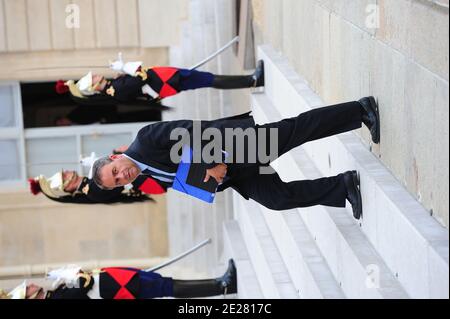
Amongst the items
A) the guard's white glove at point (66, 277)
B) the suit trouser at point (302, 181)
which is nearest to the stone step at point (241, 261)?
the guard's white glove at point (66, 277)

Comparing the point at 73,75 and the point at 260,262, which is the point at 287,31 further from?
the point at 73,75

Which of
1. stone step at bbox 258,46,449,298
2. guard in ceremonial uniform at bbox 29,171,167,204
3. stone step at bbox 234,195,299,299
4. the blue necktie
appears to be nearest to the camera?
stone step at bbox 258,46,449,298

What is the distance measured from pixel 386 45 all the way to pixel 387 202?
79cm

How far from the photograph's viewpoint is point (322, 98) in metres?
7.18

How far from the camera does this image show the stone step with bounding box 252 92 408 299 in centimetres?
524

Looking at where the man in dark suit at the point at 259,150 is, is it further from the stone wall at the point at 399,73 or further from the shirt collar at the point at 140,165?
the stone wall at the point at 399,73

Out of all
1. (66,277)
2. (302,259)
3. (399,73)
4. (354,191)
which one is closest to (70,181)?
(66,277)

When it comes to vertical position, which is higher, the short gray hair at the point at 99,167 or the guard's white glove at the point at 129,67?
the short gray hair at the point at 99,167

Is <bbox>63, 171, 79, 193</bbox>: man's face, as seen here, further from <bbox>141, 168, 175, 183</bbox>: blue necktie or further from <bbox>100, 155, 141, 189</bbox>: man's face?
<bbox>100, 155, 141, 189</bbox>: man's face

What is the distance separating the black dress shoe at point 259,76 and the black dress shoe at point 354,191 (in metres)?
3.36

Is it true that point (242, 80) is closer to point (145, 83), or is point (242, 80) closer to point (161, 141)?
point (145, 83)

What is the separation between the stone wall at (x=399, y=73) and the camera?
4633 mm

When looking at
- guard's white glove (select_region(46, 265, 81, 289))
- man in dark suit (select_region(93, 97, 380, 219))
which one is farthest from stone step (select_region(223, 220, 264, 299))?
man in dark suit (select_region(93, 97, 380, 219))

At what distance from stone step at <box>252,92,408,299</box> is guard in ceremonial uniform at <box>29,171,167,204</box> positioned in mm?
2040
